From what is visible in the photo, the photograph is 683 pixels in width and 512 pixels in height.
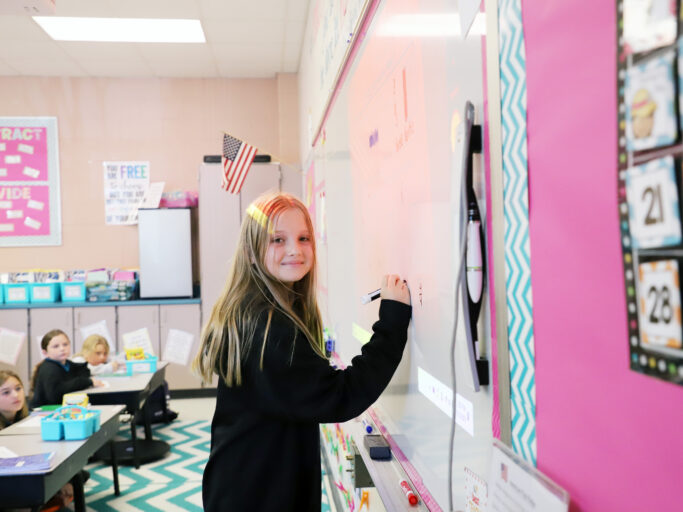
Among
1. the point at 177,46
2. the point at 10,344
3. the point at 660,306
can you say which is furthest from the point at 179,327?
the point at 660,306

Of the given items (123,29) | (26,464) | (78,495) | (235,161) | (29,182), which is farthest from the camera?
(29,182)

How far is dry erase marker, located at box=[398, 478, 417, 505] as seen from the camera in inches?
41.3

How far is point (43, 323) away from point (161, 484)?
2.51m

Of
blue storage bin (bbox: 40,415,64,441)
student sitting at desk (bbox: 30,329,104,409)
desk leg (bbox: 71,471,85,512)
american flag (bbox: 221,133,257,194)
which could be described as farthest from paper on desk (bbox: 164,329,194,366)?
blue storage bin (bbox: 40,415,64,441)

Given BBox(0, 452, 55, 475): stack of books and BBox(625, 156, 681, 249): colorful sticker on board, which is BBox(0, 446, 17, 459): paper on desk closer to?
BBox(0, 452, 55, 475): stack of books

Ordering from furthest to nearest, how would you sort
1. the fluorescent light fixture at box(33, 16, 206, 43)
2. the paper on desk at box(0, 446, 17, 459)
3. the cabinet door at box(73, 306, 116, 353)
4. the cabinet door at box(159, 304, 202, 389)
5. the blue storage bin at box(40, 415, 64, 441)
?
the cabinet door at box(159, 304, 202, 389) < the cabinet door at box(73, 306, 116, 353) < the fluorescent light fixture at box(33, 16, 206, 43) < the blue storage bin at box(40, 415, 64, 441) < the paper on desk at box(0, 446, 17, 459)

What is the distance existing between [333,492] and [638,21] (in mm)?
2543

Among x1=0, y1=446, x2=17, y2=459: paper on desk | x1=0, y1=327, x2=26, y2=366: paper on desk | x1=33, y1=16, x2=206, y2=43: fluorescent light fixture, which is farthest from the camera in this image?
x1=0, y1=327, x2=26, y2=366: paper on desk

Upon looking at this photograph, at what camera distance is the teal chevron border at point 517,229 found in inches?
24.1

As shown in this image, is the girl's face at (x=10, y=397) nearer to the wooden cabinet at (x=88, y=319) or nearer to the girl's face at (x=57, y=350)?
the girl's face at (x=57, y=350)

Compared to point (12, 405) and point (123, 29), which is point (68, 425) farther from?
point (123, 29)

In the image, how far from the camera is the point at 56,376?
348 centimetres

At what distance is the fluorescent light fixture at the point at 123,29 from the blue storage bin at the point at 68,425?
3.02 metres

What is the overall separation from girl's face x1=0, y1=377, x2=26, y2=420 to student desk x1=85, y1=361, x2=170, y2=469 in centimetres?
42
